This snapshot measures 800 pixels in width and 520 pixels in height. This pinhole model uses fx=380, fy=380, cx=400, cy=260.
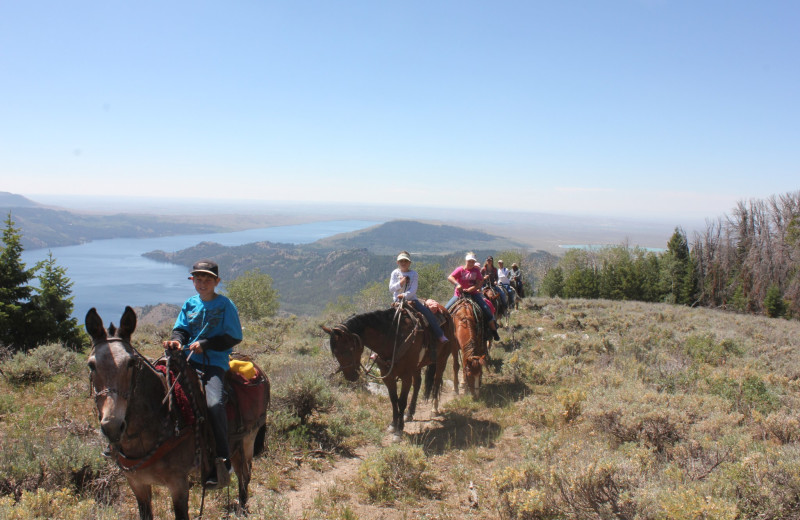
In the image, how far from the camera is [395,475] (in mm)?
4910

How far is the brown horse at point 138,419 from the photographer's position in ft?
8.61

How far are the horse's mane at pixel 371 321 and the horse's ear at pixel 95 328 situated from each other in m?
3.71

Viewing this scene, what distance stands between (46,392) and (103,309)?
7418 centimetres

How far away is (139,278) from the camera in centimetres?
10769

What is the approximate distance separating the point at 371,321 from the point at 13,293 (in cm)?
1208

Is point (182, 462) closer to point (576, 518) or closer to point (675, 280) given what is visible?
point (576, 518)

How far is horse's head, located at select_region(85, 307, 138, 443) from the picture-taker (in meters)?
2.58

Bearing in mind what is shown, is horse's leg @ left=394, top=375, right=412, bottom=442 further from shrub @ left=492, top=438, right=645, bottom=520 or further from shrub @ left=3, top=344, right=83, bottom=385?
shrub @ left=3, top=344, right=83, bottom=385

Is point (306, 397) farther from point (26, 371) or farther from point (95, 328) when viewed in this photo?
point (26, 371)

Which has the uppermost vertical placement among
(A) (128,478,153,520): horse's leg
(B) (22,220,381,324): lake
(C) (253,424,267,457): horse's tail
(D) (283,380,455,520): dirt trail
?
(A) (128,478,153,520): horse's leg

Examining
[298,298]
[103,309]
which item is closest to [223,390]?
[103,309]

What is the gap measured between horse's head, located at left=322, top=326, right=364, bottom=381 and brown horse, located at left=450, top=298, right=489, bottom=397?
9.67 ft

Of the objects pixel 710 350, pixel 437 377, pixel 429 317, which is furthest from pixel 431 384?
pixel 710 350

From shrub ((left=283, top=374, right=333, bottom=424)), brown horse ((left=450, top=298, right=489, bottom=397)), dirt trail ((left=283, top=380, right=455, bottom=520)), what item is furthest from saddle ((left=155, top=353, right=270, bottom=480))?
brown horse ((left=450, top=298, right=489, bottom=397))
